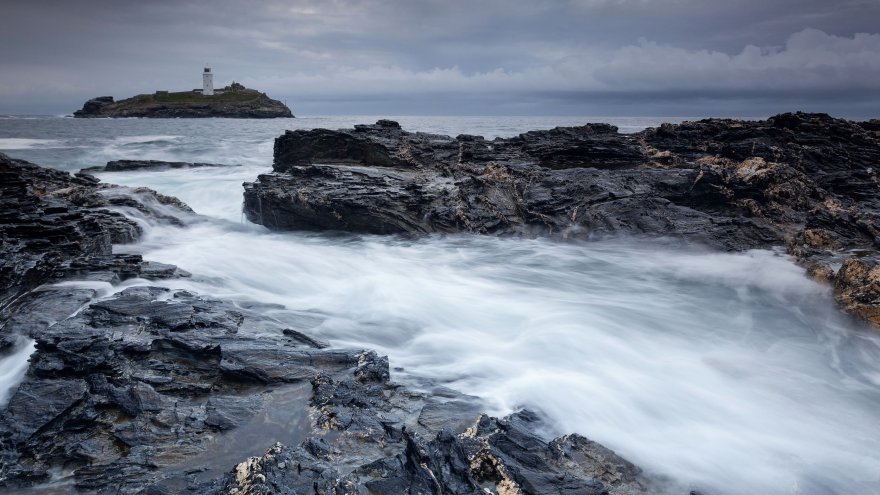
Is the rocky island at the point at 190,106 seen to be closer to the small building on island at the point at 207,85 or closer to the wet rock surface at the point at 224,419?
the small building on island at the point at 207,85

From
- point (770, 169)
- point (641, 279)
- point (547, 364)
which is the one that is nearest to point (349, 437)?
point (547, 364)

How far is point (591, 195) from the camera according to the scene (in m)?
13.6

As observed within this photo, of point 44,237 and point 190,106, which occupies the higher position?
point 190,106

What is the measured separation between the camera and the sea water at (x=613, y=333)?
530 centimetres

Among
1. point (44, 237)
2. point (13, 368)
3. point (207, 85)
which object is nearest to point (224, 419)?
point (13, 368)

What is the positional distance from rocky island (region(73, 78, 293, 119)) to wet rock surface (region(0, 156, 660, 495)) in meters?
113

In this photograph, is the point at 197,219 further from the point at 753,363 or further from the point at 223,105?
the point at 223,105

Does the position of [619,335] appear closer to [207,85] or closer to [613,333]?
[613,333]

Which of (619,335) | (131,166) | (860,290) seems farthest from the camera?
(131,166)

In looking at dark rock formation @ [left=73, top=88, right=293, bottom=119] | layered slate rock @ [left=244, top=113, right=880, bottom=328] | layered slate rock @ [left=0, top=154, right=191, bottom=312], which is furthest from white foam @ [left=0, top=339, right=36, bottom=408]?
dark rock formation @ [left=73, top=88, right=293, bottom=119]

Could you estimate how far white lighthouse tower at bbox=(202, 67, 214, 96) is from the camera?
121 metres

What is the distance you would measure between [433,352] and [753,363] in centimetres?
429

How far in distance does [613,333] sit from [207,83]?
133 meters

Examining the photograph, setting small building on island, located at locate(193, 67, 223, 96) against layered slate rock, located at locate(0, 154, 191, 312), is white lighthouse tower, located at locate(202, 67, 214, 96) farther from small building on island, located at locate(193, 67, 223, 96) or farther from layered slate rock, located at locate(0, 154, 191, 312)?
layered slate rock, located at locate(0, 154, 191, 312)
